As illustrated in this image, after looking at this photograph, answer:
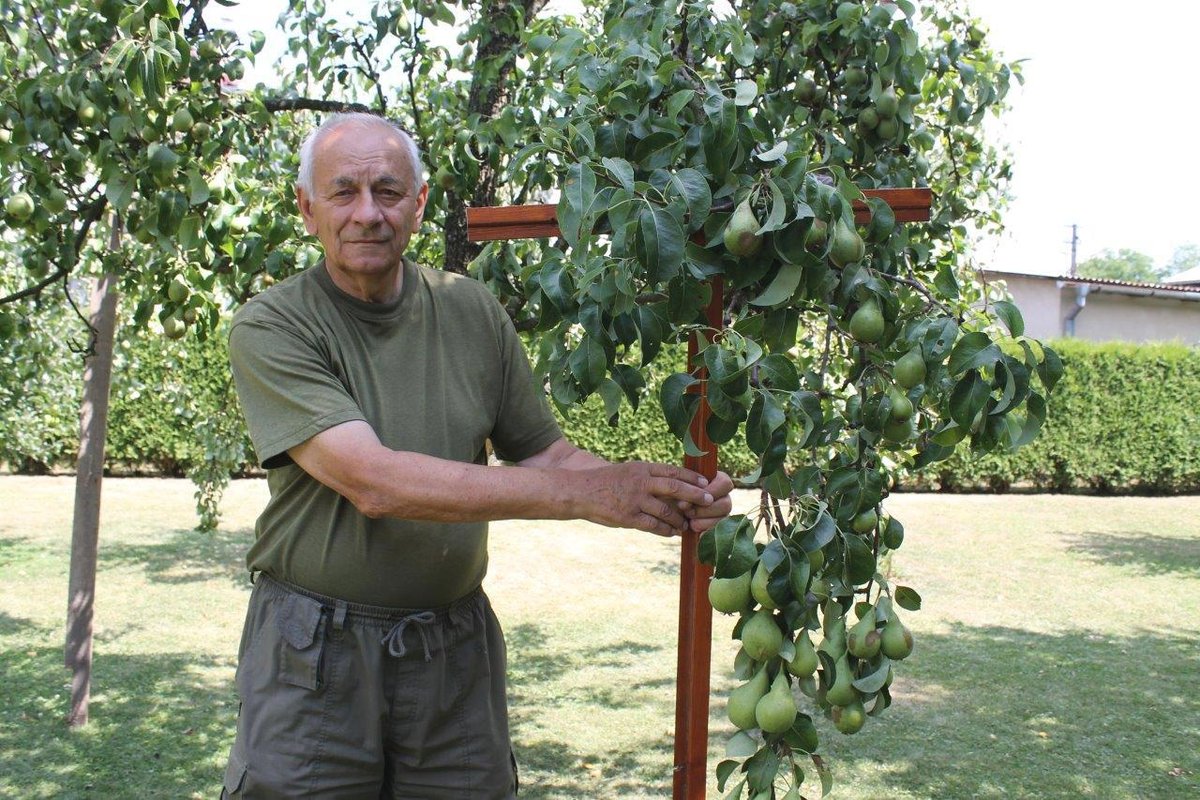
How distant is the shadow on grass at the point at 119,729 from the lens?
480 cm

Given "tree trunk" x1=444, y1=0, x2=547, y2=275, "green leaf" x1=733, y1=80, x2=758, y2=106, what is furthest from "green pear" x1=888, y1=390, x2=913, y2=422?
"tree trunk" x1=444, y1=0, x2=547, y2=275

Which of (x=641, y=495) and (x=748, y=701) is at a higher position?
(x=641, y=495)

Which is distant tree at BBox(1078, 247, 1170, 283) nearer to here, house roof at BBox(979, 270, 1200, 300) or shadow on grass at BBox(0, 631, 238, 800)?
house roof at BBox(979, 270, 1200, 300)

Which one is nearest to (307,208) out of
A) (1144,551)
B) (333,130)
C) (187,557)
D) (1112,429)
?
(333,130)

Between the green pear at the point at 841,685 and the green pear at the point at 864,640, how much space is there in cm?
3

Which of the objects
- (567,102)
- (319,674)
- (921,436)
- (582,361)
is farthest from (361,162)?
(921,436)

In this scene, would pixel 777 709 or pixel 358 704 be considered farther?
pixel 358 704

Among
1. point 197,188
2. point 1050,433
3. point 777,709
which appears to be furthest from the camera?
point 1050,433

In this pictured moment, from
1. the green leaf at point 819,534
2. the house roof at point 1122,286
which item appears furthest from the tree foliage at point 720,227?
the house roof at point 1122,286

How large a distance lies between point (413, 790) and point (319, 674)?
0.34 meters

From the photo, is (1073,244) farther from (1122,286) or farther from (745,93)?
(745,93)

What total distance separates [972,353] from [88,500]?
15.1 feet

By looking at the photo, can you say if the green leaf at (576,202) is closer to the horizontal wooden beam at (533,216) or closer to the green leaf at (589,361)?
the green leaf at (589,361)

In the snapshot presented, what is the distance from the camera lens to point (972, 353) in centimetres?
156
